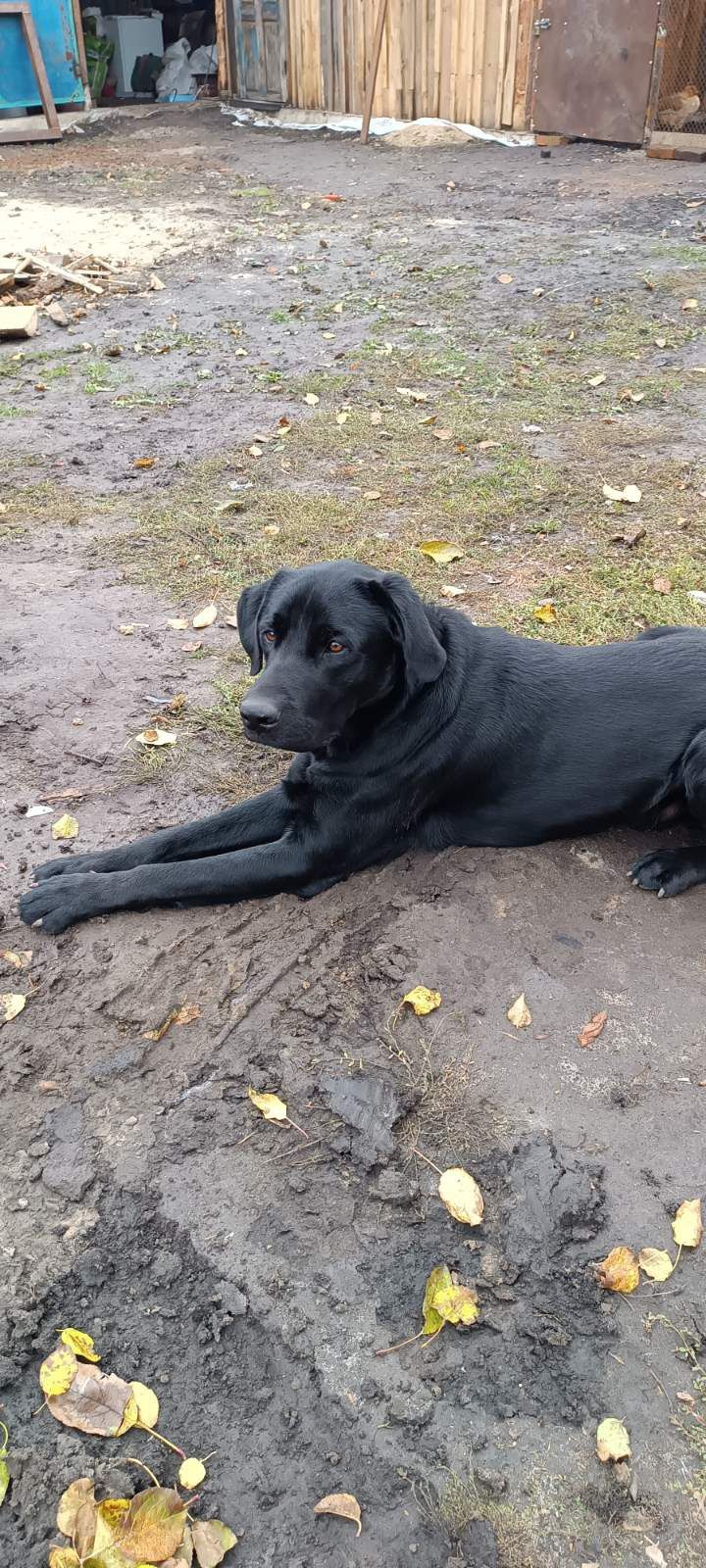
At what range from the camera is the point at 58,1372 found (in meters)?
2.23

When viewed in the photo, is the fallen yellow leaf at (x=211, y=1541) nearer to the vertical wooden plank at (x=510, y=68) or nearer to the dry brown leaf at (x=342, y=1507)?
the dry brown leaf at (x=342, y=1507)

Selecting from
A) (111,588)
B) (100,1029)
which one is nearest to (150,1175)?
(100,1029)

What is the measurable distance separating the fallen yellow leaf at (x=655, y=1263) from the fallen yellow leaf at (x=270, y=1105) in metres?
0.88

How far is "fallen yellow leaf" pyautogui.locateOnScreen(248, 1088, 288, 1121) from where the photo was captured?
108 inches

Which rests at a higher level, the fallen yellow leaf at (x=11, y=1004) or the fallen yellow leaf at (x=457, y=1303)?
the fallen yellow leaf at (x=457, y=1303)

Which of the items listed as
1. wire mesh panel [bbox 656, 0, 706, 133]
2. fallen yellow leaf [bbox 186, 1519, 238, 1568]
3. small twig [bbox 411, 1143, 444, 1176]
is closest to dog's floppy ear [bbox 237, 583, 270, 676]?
small twig [bbox 411, 1143, 444, 1176]

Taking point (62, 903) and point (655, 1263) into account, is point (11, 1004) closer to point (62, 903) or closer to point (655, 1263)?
point (62, 903)

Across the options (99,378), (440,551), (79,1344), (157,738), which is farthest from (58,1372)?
(99,378)

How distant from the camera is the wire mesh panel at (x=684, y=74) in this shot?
1354cm

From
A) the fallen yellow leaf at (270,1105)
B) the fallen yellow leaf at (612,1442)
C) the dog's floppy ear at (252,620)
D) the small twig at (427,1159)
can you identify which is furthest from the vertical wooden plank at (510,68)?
the fallen yellow leaf at (612,1442)

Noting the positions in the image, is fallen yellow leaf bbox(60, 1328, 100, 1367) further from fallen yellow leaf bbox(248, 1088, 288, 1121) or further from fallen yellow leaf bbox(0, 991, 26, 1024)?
fallen yellow leaf bbox(0, 991, 26, 1024)

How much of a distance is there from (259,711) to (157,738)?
1285 millimetres

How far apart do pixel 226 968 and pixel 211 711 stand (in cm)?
149

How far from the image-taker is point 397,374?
7938mm
